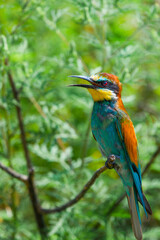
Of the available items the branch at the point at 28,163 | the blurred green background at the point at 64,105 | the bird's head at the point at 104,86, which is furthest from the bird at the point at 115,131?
the branch at the point at 28,163

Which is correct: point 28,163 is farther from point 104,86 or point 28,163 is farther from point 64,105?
point 104,86

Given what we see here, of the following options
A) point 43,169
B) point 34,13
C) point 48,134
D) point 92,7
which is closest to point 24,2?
point 34,13

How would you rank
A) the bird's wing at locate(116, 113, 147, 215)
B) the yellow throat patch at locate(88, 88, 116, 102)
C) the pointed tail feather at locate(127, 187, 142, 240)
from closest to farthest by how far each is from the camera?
1. the pointed tail feather at locate(127, 187, 142, 240)
2. the bird's wing at locate(116, 113, 147, 215)
3. the yellow throat patch at locate(88, 88, 116, 102)

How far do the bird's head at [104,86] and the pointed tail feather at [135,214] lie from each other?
0.59 meters

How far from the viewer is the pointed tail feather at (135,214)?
1.92 m

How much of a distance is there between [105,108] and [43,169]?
1.10 meters

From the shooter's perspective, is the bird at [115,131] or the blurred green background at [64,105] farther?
the blurred green background at [64,105]

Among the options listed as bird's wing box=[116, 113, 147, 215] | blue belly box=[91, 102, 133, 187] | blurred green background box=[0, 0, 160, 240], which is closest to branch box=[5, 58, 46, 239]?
blurred green background box=[0, 0, 160, 240]

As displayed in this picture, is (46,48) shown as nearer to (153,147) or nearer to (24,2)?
(24,2)

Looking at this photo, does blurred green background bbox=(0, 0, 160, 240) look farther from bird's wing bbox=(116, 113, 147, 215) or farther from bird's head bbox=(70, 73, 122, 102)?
bird's wing bbox=(116, 113, 147, 215)

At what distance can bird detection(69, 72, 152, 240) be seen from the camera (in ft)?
6.97

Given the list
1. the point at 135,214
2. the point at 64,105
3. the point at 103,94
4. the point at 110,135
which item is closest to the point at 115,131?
the point at 110,135

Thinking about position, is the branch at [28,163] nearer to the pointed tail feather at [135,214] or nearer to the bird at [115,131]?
the bird at [115,131]

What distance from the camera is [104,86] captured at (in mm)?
2205
